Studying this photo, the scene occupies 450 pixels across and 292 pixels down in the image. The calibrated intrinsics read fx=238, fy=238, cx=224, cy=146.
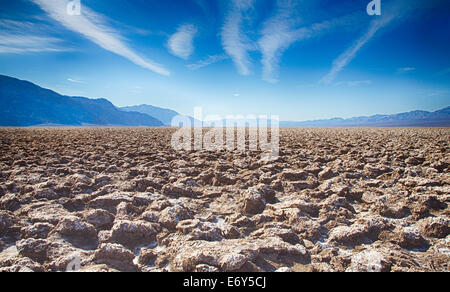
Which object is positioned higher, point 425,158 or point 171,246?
point 425,158

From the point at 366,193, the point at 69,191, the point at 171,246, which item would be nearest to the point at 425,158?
the point at 366,193

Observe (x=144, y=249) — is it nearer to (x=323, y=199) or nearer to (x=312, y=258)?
(x=312, y=258)

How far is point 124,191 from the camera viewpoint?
401cm

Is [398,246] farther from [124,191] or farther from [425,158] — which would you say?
[425,158]

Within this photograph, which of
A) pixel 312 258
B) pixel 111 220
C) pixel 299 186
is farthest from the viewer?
pixel 299 186

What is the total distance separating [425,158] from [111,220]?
25.8ft

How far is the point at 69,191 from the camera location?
405 centimetres

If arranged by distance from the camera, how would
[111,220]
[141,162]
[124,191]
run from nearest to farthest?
[111,220] < [124,191] < [141,162]

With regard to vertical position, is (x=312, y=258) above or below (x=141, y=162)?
below

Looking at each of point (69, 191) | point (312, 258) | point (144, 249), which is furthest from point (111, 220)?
point (312, 258)
